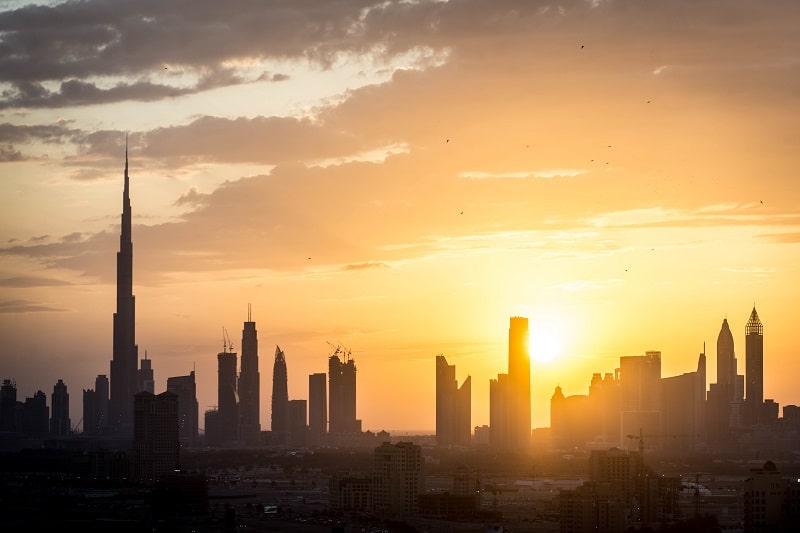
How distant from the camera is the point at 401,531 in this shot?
117750 millimetres

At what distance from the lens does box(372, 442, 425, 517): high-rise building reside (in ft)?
449

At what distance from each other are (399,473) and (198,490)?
18.8 meters

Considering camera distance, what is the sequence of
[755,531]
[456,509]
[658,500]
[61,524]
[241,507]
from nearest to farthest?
[755,531]
[61,524]
[658,500]
[456,509]
[241,507]

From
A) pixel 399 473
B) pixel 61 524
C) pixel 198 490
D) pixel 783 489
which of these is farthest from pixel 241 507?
pixel 783 489

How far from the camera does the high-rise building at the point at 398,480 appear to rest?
137m

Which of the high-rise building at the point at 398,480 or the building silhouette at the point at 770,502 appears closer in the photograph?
the building silhouette at the point at 770,502

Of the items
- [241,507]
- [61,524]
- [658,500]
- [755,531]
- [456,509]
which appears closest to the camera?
[755,531]

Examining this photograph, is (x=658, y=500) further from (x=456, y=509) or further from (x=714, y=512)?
(x=456, y=509)

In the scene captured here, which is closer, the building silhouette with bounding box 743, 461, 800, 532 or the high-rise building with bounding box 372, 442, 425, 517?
the building silhouette with bounding box 743, 461, 800, 532

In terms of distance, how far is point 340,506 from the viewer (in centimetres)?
14225

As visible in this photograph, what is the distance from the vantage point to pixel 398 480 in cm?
13912

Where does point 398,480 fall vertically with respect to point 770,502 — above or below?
below

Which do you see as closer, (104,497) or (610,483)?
(610,483)

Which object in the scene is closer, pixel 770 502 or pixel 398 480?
pixel 770 502
